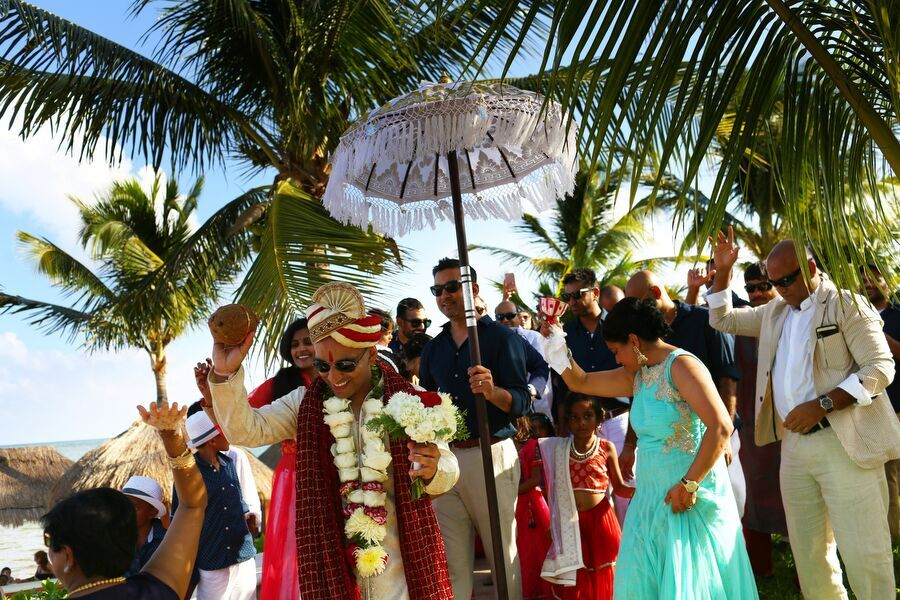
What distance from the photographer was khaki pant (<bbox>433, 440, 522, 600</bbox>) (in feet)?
18.1

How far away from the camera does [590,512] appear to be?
21.9 ft

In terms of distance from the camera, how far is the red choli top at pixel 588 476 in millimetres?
6656

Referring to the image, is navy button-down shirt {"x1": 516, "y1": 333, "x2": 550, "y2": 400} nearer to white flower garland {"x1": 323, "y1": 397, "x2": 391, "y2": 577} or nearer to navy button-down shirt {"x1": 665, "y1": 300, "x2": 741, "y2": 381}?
navy button-down shirt {"x1": 665, "y1": 300, "x2": 741, "y2": 381}

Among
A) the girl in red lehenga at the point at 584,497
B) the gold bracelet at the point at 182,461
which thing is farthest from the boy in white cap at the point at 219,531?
the gold bracelet at the point at 182,461

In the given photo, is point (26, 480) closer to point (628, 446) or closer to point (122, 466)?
point (122, 466)

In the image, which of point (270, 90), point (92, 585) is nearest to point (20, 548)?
point (270, 90)

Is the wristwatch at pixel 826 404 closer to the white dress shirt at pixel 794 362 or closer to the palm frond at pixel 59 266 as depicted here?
the white dress shirt at pixel 794 362

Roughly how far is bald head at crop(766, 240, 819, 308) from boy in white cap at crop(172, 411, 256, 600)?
12.3 ft

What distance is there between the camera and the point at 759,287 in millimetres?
7262

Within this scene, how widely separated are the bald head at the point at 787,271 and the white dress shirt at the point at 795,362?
Result: 0.08 m

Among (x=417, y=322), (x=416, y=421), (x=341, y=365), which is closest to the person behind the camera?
(x=416, y=421)

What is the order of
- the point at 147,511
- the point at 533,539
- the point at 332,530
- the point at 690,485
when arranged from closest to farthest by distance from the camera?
the point at 332,530, the point at 690,485, the point at 147,511, the point at 533,539

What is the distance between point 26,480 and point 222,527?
46.4ft

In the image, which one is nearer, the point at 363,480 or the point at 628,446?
the point at 363,480
